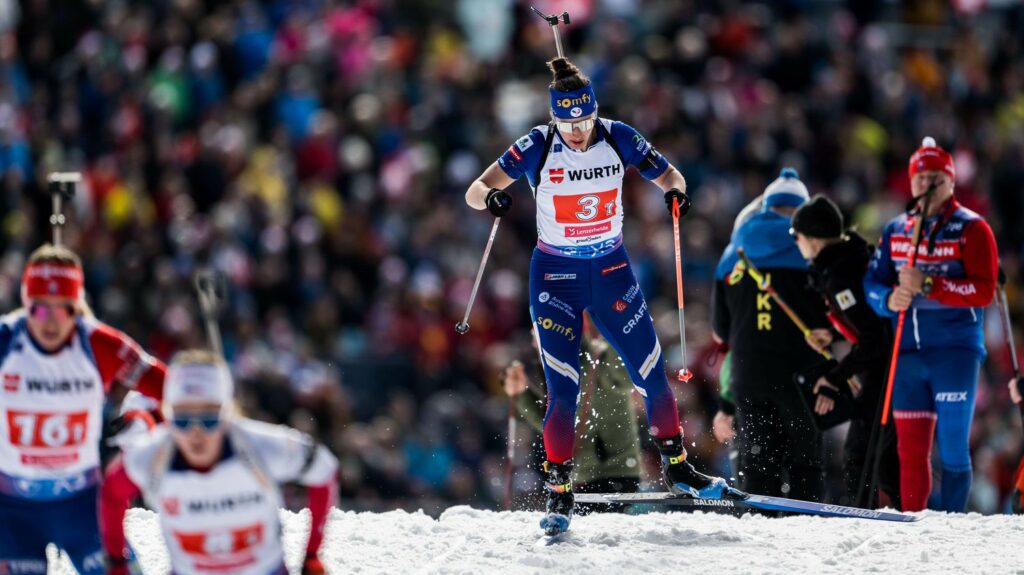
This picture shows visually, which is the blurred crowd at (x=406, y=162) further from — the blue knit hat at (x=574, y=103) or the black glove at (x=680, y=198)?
the blue knit hat at (x=574, y=103)

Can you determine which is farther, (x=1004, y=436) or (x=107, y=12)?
(x=107, y=12)

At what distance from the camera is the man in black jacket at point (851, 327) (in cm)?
999

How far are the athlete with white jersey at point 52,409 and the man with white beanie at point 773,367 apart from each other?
449 centimetres

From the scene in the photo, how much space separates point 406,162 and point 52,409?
31.6ft

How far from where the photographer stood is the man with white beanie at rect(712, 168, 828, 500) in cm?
1023

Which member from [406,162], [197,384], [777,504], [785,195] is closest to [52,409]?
[197,384]

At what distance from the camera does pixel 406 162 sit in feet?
53.4

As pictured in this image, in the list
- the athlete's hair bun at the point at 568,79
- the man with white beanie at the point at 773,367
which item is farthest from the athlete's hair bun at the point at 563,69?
the man with white beanie at the point at 773,367

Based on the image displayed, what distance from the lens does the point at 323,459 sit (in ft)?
20.4

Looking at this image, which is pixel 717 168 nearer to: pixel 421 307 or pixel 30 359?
pixel 421 307

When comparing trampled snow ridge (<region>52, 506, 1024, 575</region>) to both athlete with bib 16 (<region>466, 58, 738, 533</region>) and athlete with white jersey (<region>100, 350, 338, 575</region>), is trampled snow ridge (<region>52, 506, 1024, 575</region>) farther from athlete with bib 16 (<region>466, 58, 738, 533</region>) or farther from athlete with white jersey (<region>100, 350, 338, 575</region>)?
athlete with white jersey (<region>100, 350, 338, 575</region>)

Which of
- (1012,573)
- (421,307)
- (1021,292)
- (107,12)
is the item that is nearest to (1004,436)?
(1021,292)

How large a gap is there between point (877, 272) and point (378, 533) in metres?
3.33

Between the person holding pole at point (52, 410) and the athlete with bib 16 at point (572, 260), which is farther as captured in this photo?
the athlete with bib 16 at point (572, 260)
